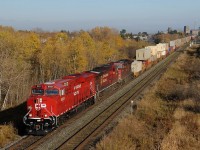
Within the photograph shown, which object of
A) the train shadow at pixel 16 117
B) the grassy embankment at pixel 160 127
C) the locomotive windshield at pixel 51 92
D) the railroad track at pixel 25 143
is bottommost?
the train shadow at pixel 16 117

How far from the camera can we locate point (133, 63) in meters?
52.1

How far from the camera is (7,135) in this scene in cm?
2014

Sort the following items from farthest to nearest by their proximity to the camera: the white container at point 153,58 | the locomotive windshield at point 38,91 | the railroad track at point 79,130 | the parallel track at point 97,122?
the white container at point 153,58, the locomotive windshield at point 38,91, the parallel track at point 97,122, the railroad track at point 79,130

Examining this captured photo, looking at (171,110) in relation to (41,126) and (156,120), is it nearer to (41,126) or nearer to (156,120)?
(156,120)

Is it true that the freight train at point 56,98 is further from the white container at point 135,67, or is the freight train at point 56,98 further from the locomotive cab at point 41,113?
the white container at point 135,67

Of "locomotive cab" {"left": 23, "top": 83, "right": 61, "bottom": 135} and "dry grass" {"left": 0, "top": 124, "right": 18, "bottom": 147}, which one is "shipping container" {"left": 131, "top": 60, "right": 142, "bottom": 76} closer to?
"locomotive cab" {"left": 23, "top": 83, "right": 61, "bottom": 135}

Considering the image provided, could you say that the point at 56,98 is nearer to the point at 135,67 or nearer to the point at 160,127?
the point at 160,127

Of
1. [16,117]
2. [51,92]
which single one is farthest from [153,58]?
[51,92]

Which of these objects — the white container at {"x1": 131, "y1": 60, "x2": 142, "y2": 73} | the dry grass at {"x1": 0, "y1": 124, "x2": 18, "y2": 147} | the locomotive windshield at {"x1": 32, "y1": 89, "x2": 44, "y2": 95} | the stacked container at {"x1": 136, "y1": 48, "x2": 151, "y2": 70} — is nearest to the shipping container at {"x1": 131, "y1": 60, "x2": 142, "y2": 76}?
the white container at {"x1": 131, "y1": 60, "x2": 142, "y2": 73}

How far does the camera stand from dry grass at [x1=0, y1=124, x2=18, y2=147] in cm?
1916

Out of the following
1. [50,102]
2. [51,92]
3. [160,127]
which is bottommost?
[160,127]

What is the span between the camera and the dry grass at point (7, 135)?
62.8 feet

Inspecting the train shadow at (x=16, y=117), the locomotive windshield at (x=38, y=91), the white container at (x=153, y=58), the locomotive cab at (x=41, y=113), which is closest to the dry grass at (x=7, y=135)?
the train shadow at (x=16, y=117)

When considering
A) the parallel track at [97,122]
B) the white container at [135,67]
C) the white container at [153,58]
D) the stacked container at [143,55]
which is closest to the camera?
the parallel track at [97,122]
